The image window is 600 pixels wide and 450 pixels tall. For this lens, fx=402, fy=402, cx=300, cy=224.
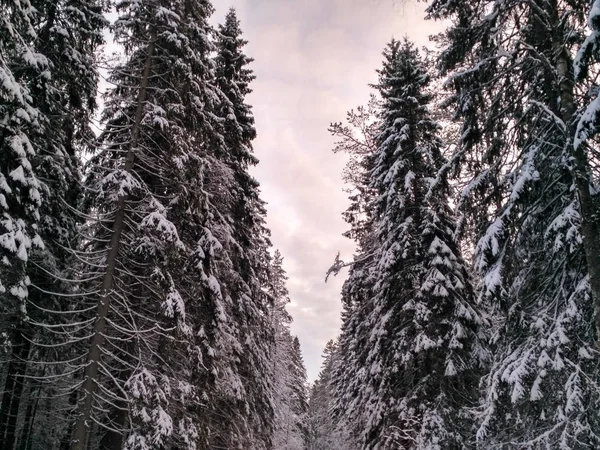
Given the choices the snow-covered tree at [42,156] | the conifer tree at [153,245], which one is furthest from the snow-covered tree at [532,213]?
the snow-covered tree at [42,156]

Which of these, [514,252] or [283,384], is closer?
[514,252]

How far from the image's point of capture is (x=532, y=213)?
757 cm

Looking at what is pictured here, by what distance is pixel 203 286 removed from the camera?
12445mm

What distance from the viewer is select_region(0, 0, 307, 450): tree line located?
9.02 meters

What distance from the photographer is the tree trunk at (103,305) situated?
830cm

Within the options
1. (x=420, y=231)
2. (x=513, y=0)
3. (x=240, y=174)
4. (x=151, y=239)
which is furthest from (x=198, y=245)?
(x=513, y=0)

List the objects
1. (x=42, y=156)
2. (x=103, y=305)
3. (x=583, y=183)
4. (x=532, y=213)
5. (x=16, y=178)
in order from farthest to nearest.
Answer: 1. (x=42, y=156)
2. (x=103, y=305)
3. (x=16, y=178)
4. (x=532, y=213)
5. (x=583, y=183)

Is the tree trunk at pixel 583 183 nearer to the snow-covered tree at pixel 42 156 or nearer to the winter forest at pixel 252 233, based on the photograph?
the winter forest at pixel 252 233

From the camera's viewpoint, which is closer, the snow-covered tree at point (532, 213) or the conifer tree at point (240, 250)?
the snow-covered tree at point (532, 213)

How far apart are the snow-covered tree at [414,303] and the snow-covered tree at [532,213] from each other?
246cm

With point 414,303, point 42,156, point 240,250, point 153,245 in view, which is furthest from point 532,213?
point 42,156

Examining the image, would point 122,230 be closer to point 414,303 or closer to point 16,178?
point 16,178

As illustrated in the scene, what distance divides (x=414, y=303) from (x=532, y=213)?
19.2ft

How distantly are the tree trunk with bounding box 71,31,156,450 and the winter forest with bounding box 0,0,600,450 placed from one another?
0.05 meters
